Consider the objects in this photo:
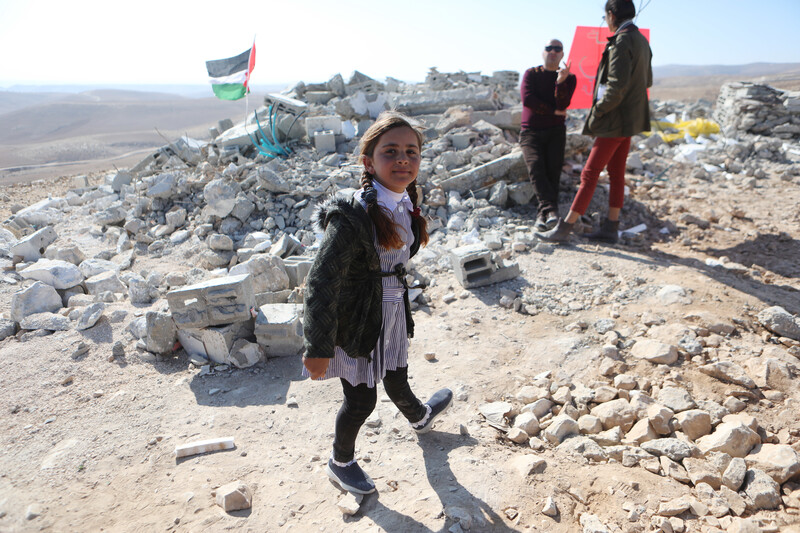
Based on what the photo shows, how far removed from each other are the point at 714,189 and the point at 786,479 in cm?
580

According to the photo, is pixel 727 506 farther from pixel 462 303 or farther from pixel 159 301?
pixel 159 301

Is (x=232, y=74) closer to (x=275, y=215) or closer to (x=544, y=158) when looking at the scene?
(x=275, y=215)

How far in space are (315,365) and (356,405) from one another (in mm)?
393

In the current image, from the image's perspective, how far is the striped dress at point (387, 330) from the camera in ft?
6.42

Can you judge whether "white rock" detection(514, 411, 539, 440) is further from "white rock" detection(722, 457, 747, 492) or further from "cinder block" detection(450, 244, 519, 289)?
"cinder block" detection(450, 244, 519, 289)

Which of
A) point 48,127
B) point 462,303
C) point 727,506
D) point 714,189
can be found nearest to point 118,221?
point 462,303

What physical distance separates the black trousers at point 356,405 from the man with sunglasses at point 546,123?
339 cm

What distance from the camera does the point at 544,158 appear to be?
17.4 ft

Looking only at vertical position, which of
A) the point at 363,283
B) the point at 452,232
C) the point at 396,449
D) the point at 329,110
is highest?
the point at 329,110

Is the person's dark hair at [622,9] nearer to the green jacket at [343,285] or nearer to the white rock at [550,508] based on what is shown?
the green jacket at [343,285]

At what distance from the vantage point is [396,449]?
2.50 m

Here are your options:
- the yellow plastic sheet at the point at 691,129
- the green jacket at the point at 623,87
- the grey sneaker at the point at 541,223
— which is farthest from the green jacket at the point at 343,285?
the yellow plastic sheet at the point at 691,129

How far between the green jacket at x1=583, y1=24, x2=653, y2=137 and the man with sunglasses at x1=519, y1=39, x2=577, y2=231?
0.70 metres

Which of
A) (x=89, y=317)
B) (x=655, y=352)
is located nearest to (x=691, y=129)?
(x=655, y=352)
